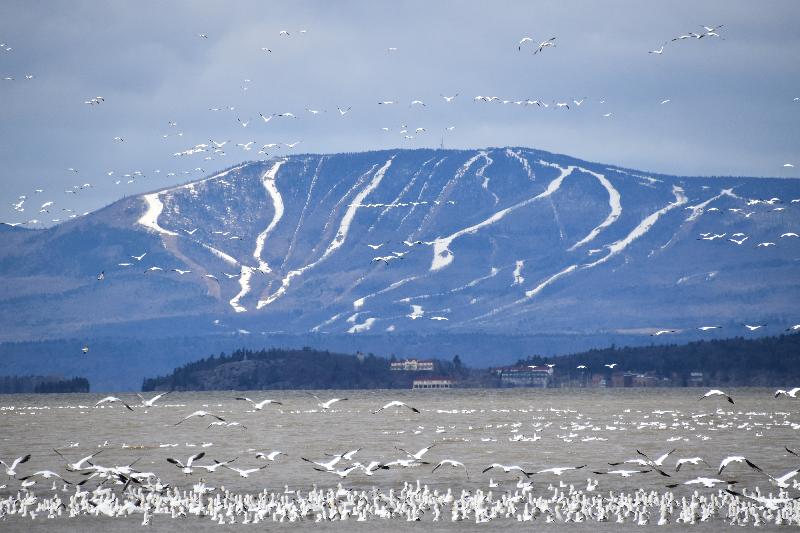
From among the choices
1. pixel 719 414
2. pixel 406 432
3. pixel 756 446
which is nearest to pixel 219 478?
pixel 756 446

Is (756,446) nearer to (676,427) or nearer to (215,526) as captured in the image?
(676,427)

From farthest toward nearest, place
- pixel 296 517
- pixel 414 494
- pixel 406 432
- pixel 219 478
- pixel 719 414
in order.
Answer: pixel 719 414
pixel 406 432
pixel 219 478
pixel 414 494
pixel 296 517

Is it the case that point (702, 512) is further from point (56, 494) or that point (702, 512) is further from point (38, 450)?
point (38, 450)

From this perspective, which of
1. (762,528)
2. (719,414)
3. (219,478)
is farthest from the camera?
(719,414)

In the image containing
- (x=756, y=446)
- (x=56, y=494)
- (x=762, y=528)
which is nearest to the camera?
(x=762, y=528)

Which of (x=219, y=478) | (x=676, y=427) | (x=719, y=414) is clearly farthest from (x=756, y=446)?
(x=719, y=414)

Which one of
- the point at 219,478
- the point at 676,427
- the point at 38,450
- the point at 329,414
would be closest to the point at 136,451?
the point at 38,450

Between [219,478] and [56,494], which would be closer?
[56,494]

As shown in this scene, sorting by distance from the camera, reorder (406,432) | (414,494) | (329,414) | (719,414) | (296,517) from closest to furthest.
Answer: (296,517) → (414,494) → (406,432) → (719,414) → (329,414)

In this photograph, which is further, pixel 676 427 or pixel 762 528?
pixel 676 427
